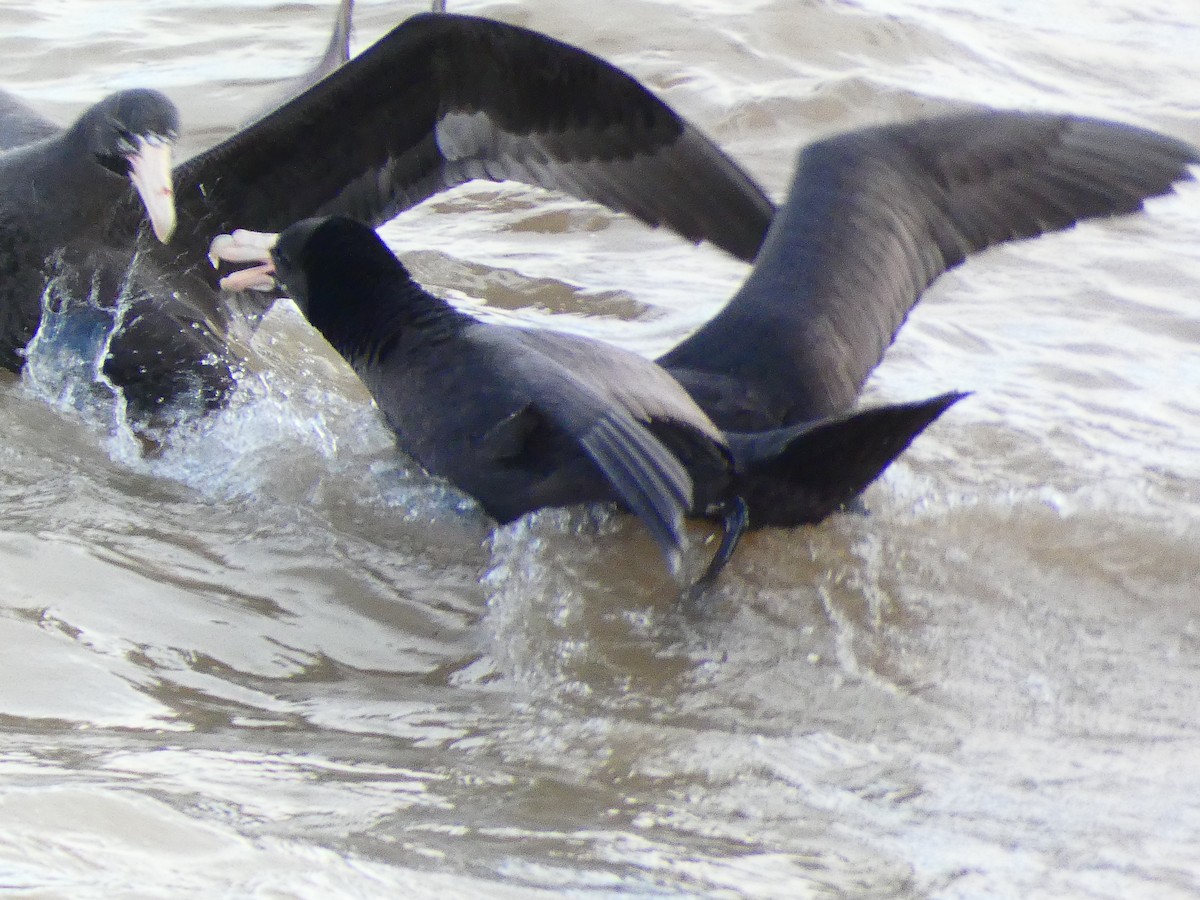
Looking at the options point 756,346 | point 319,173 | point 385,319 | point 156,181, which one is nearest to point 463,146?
point 319,173

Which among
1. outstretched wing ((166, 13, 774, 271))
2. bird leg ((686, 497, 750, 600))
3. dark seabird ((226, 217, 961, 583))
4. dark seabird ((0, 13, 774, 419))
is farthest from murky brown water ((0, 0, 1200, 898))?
outstretched wing ((166, 13, 774, 271))

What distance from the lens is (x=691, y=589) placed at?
3.63 metres

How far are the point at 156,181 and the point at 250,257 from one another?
1.19ft

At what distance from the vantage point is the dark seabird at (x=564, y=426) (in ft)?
11.0

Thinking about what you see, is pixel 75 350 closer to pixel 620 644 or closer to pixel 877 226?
pixel 620 644

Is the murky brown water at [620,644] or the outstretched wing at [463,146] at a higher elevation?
the outstretched wing at [463,146]

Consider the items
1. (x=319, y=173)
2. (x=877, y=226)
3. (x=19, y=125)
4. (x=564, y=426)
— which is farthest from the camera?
(x=19, y=125)

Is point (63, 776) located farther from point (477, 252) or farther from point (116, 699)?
point (477, 252)

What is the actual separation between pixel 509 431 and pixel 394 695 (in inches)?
26.4

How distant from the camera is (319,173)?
4.82 meters

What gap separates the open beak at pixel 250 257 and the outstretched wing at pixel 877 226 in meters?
1.15

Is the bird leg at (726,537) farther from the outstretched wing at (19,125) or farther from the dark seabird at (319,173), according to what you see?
the outstretched wing at (19,125)

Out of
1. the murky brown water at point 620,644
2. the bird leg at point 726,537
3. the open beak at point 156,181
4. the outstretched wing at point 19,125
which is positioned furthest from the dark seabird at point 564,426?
the outstretched wing at point 19,125

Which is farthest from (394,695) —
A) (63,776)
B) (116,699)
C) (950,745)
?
(950,745)
